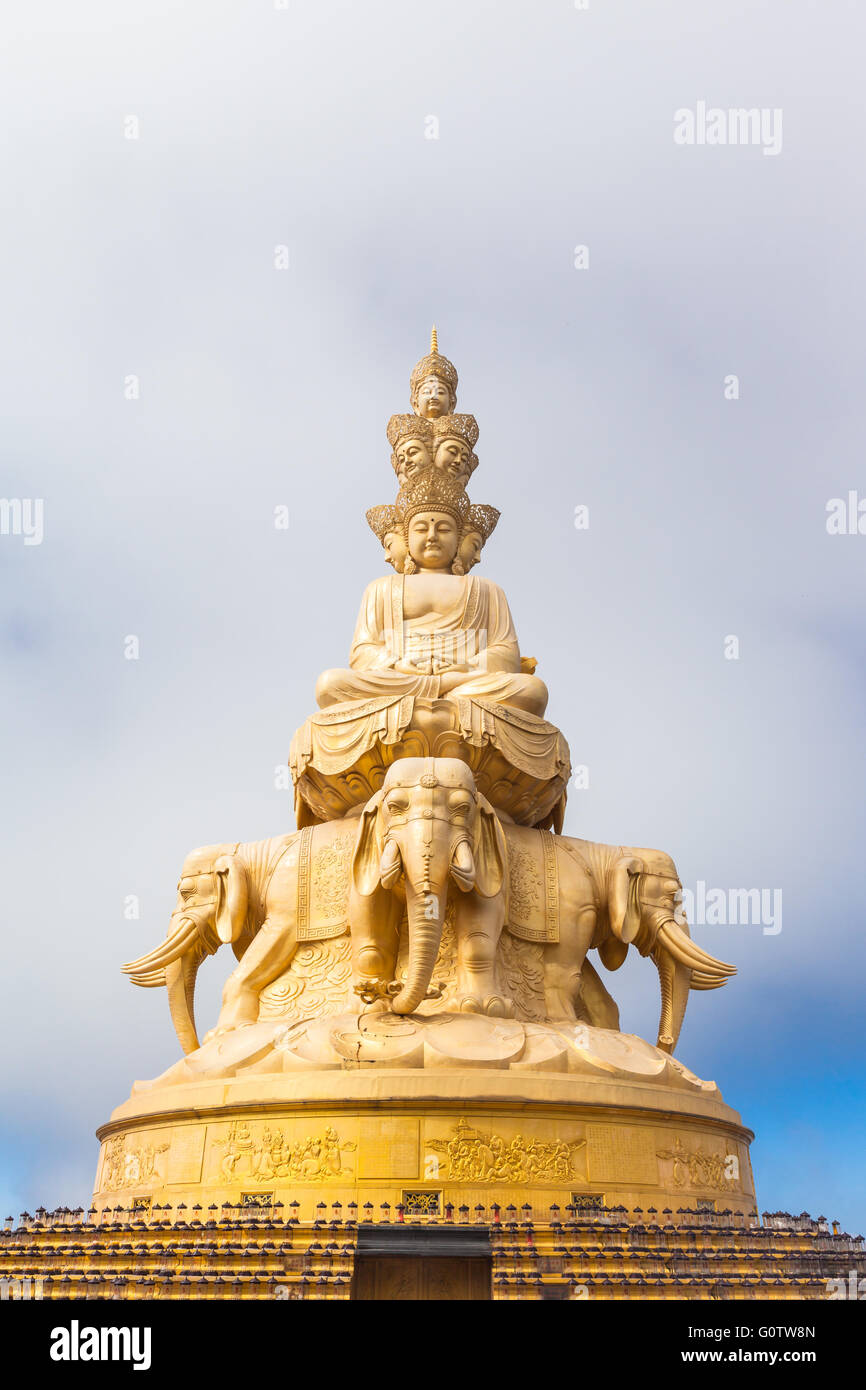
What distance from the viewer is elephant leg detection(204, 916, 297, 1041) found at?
12016 mm

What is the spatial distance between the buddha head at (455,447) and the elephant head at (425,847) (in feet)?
16.0

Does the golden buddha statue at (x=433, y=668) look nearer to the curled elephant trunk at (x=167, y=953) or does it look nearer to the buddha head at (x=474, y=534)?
the buddha head at (x=474, y=534)

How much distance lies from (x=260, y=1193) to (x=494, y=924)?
3075 millimetres

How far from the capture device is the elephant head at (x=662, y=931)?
40.8 feet

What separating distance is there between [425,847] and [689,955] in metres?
3.30

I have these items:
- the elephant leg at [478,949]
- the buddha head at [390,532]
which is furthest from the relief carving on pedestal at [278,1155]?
the buddha head at [390,532]

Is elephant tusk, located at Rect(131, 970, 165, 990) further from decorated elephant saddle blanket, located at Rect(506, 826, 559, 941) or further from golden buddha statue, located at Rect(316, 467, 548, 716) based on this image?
decorated elephant saddle blanket, located at Rect(506, 826, 559, 941)

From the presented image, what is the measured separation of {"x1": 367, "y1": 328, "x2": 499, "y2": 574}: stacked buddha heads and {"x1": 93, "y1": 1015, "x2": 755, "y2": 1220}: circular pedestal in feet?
21.7

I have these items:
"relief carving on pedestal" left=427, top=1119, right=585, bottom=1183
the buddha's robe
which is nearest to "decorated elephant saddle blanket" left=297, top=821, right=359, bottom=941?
the buddha's robe

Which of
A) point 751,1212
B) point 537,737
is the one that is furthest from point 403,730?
point 751,1212

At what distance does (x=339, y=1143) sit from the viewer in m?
9.55
